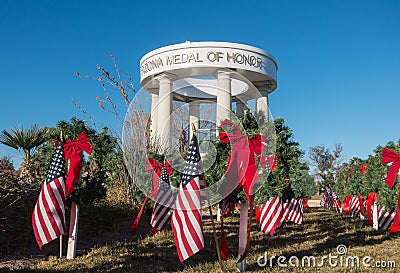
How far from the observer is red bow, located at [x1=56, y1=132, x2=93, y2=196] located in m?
7.04

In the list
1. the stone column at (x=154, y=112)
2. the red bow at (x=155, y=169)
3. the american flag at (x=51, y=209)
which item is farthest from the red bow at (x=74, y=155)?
the stone column at (x=154, y=112)

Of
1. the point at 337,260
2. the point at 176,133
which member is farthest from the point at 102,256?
the point at 176,133

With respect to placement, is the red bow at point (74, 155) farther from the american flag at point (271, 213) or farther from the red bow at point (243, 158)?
the american flag at point (271, 213)

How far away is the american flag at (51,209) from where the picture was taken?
19.0ft

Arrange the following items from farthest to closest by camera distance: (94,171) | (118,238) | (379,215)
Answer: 1. (379,215)
2. (118,238)
3. (94,171)

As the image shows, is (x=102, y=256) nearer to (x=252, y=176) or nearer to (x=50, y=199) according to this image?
(x=50, y=199)

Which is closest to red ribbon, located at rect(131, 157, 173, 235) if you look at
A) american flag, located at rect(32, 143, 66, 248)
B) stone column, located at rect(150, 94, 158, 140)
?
american flag, located at rect(32, 143, 66, 248)

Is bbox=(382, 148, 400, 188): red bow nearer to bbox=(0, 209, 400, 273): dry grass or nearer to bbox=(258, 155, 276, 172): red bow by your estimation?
bbox=(0, 209, 400, 273): dry grass

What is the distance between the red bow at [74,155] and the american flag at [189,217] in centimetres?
261

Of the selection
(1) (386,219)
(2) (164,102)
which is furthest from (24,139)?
(1) (386,219)

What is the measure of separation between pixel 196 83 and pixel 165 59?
12.7 ft

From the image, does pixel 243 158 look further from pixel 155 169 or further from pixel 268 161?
pixel 155 169

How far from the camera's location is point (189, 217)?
17.2 ft

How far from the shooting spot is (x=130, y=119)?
47.9 feet
